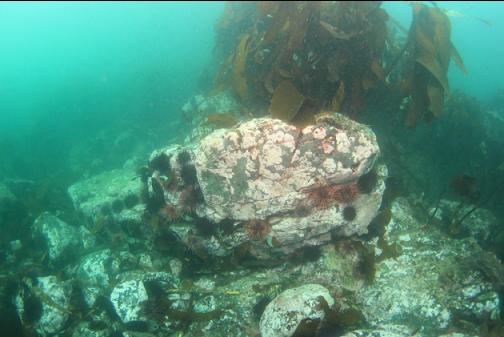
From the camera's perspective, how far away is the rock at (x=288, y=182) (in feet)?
12.0

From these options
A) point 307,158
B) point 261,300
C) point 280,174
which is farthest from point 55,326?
point 307,158

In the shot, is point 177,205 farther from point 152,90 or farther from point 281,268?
point 152,90

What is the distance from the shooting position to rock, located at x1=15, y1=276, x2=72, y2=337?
5.26 metres

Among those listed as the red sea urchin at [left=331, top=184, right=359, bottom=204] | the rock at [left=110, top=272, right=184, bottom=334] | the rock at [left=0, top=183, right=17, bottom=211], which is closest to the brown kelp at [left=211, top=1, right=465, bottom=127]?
the red sea urchin at [left=331, top=184, right=359, bottom=204]

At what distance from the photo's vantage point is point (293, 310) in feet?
11.1

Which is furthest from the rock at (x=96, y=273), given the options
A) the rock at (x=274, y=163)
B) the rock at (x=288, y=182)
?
the rock at (x=274, y=163)

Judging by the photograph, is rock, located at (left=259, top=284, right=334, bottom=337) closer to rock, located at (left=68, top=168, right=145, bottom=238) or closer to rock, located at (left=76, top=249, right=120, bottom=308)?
rock, located at (left=76, top=249, right=120, bottom=308)

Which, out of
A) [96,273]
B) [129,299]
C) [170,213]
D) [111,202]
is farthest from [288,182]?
[111,202]

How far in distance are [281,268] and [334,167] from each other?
170cm

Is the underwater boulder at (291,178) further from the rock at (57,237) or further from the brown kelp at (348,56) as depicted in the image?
the rock at (57,237)

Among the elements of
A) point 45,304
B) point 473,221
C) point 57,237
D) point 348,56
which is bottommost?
point 45,304

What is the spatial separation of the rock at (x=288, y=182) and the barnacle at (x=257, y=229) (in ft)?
0.04

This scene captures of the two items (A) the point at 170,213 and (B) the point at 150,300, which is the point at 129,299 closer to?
(B) the point at 150,300

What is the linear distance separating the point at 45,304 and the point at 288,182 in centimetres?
471
